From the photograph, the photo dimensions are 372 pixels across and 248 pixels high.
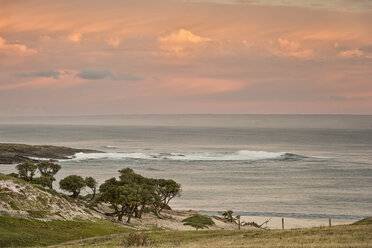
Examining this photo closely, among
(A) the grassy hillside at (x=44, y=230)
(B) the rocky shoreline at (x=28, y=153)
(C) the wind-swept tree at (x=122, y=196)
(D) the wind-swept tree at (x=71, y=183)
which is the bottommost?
(A) the grassy hillside at (x=44, y=230)

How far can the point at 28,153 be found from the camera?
14138 centimetres

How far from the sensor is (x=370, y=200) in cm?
8038

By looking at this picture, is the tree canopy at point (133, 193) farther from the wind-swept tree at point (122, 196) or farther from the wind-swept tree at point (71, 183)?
the wind-swept tree at point (71, 183)

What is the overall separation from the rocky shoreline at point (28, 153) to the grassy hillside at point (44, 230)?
83.6 m

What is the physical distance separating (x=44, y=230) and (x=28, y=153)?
102674 mm

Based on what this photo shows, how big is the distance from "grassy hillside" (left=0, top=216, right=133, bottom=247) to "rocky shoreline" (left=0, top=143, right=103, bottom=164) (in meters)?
83.6

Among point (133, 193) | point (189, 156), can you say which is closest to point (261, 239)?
point (133, 193)

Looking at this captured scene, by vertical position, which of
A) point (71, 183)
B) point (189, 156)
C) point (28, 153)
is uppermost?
point (189, 156)

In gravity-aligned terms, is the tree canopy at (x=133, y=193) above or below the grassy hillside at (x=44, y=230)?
above

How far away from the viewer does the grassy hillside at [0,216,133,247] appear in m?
40.2

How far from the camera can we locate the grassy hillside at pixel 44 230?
132 ft

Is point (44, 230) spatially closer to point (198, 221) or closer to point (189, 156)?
point (198, 221)

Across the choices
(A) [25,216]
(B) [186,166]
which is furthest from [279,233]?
(B) [186,166]

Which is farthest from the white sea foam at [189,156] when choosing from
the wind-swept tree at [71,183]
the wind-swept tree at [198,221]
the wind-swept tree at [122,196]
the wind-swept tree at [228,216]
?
the wind-swept tree at [198,221]
